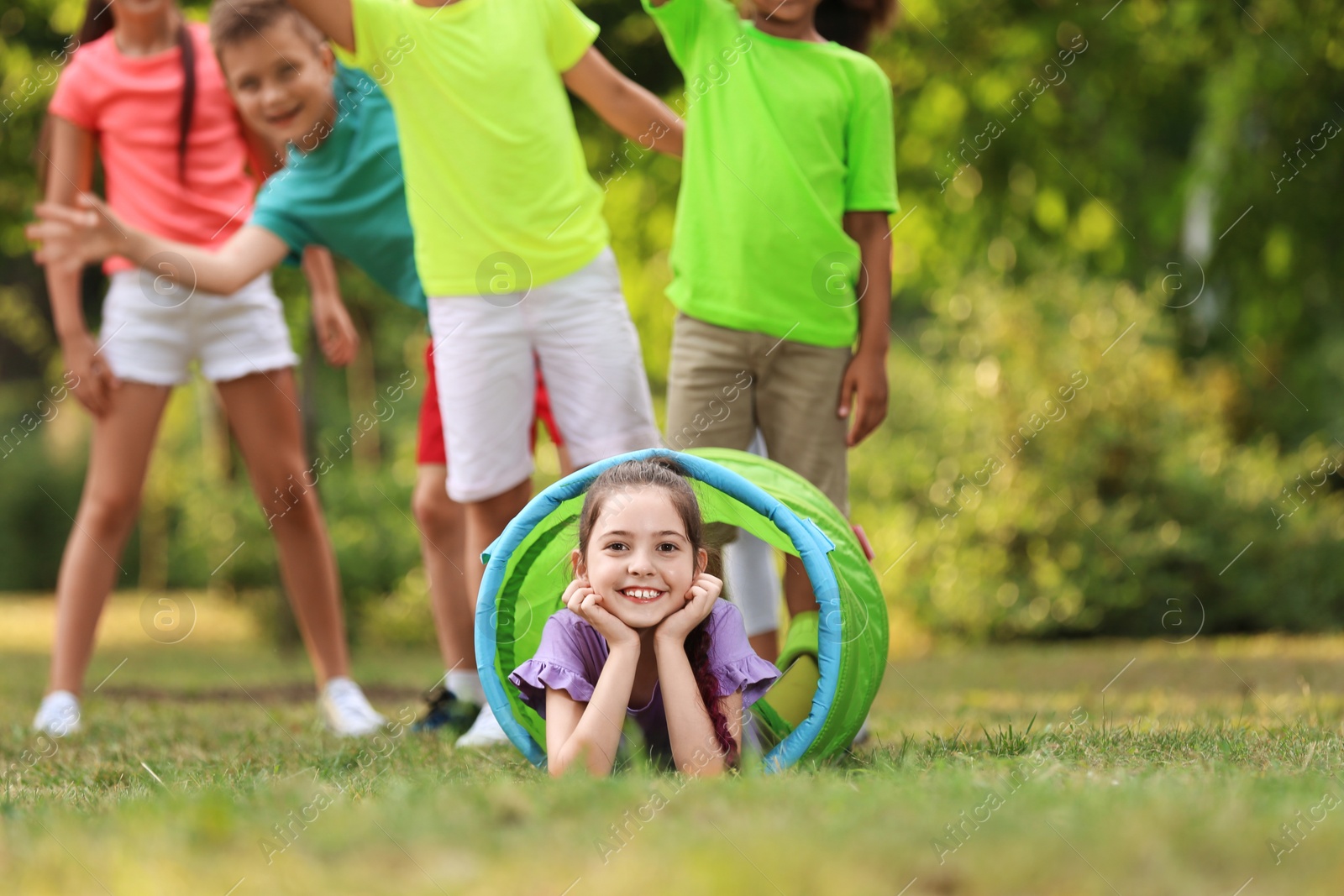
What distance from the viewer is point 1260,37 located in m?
6.66

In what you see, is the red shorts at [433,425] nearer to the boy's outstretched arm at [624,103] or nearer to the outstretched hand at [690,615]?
the boy's outstretched arm at [624,103]

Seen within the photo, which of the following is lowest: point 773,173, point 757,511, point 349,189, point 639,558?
point 639,558

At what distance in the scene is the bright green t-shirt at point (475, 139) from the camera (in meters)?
3.64

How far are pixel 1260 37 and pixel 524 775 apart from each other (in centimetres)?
560

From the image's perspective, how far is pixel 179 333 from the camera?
449 cm

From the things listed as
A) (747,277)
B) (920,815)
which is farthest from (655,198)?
(920,815)

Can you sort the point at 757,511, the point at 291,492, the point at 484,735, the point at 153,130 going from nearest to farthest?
the point at 757,511 → the point at 484,735 → the point at 291,492 → the point at 153,130

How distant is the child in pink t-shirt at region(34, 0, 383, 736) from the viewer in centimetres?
446

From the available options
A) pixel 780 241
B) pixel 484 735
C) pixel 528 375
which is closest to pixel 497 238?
pixel 528 375

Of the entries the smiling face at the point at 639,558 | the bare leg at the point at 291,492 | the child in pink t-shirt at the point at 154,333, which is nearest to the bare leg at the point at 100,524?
the child in pink t-shirt at the point at 154,333

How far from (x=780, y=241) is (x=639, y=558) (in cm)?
122

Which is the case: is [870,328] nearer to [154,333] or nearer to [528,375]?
[528,375]

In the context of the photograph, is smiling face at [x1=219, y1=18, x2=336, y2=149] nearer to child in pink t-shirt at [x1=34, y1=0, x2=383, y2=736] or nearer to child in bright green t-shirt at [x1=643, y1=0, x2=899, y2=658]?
child in pink t-shirt at [x1=34, y1=0, x2=383, y2=736]

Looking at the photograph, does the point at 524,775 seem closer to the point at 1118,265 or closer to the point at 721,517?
the point at 721,517
